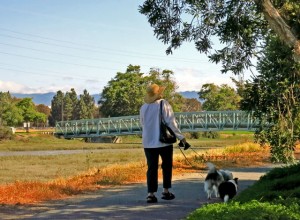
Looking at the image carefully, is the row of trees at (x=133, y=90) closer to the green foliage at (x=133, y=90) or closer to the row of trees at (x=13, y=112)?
the green foliage at (x=133, y=90)

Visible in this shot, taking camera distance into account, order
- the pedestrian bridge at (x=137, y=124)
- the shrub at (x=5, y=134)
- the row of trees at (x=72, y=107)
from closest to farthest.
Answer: the pedestrian bridge at (x=137, y=124), the shrub at (x=5, y=134), the row of trees at (x=72, y=107)

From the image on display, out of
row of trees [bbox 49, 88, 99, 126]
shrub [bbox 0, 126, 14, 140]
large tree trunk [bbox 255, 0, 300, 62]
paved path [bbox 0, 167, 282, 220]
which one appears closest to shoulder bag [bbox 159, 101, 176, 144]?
paved path [bbox 0, 167, 282, 220]

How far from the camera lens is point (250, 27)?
1000cm

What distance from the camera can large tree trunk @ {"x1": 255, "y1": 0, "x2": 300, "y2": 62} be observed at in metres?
7.46

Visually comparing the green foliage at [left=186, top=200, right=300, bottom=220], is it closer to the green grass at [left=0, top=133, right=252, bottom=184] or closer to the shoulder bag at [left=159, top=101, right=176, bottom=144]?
the shoulder bag at [left=159, top=101, right=176, bottom=144]

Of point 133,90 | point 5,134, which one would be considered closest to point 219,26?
point 5,134

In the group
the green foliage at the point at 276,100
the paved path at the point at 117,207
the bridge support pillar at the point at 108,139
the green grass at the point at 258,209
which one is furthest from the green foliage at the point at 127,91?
the green grass at the point at 258,209

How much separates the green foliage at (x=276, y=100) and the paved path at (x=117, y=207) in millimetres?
2168

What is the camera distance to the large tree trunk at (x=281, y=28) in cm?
746

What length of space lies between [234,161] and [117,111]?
71.8 metres

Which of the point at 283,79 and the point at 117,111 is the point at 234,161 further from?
the point at 117,111

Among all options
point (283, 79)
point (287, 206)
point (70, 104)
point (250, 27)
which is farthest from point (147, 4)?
point (70, 104)

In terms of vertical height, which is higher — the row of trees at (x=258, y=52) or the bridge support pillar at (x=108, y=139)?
the row of trees at (x=258, y=52)

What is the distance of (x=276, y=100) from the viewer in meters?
10.7
